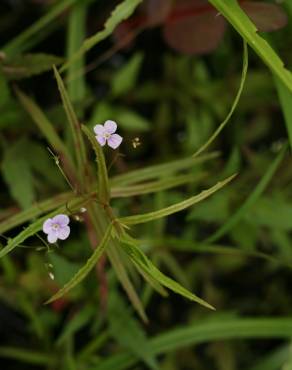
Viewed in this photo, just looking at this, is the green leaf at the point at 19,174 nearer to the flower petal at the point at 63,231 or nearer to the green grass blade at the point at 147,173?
the green grass blade at the point at 147,173

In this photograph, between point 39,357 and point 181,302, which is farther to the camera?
point 181,302

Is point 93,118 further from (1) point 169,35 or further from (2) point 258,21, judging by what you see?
(2) point 258,21

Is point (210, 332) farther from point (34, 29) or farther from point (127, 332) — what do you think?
point (34, 29)

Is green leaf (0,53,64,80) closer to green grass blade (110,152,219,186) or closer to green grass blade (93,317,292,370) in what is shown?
green grass blade (110,152,219,186)

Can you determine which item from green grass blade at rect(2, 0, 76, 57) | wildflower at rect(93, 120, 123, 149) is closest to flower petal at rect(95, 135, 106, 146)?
wildflower at rect(93, 120, 123, 149)

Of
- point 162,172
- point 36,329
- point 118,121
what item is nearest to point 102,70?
point 118,121

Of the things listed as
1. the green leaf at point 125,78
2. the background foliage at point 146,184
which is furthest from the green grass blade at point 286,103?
the green leaf at point 125,78
